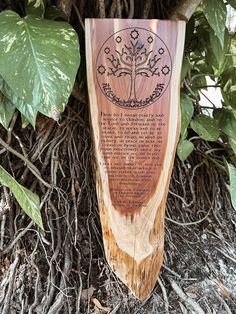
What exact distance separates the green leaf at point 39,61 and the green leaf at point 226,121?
1.73 feet

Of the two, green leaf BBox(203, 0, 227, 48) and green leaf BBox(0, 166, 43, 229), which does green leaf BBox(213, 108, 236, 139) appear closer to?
green leaf BBox(203, 0, 227, 48)

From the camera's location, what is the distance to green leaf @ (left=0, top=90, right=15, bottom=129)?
906 millimetres

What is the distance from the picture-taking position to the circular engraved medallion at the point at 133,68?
91cm

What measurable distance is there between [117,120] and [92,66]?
0.13m

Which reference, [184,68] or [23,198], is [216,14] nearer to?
[184,68]

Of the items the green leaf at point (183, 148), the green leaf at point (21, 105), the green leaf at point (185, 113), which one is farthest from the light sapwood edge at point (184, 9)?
the green leaf at point (21, 105)

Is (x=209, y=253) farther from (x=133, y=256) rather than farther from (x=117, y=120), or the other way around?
(x=117, y=120)

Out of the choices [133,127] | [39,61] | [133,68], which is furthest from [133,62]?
[39,61]

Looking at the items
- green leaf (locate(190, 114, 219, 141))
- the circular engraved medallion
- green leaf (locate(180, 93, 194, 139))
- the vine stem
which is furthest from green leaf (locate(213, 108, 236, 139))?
the vine stem

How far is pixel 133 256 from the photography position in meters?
1.00

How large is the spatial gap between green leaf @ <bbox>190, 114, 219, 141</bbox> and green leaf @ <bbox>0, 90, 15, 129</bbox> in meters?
0.46

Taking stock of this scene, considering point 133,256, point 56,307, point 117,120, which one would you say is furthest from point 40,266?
point 117,120

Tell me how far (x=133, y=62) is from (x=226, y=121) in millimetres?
368

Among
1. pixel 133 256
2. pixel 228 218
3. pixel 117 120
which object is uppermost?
pixel 117 120
